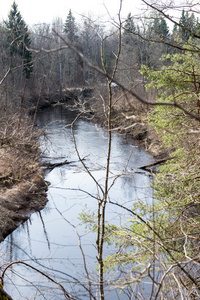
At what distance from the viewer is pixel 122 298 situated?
25.7 ft

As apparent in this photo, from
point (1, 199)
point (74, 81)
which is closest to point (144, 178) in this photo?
point (1, 199)

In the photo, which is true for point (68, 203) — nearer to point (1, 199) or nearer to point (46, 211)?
point (46, 211)

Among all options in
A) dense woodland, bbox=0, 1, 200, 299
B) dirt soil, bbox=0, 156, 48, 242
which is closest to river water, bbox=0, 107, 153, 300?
dirt soil, bbox=0, 156, 48, 242

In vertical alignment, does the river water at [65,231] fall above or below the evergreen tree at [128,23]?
below

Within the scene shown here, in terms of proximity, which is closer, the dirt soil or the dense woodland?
the dense woodland

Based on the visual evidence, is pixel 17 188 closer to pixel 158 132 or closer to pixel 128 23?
pixel 158 132

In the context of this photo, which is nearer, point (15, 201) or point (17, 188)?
point (15, 201)

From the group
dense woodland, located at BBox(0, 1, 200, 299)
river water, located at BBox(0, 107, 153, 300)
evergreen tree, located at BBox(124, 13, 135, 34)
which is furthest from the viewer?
river water, located at BBox(0, 107, 153, 300)

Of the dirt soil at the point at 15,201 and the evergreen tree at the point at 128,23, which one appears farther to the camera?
the dirt soil at the point at 15,201

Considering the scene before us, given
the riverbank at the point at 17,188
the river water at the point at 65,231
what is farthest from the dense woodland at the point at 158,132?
the riverbank at the point at 17,188

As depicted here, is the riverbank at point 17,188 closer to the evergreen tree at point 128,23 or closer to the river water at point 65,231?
the river water at point 65,231

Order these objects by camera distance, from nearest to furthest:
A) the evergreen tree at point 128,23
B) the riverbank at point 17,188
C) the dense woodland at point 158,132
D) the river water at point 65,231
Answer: the dense woodland at point 158,132
the evergreen tree at point 128,23
the river water at point 65,231
the riverbank at point 17,188

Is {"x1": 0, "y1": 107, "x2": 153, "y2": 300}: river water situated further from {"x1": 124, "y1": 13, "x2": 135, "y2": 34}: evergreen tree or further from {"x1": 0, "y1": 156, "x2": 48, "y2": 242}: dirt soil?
{"x1": 124, "y1": 13, "x2": 135, "y2": 34}: evergreen tree

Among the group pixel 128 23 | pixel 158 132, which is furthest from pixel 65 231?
pixel 128 23
